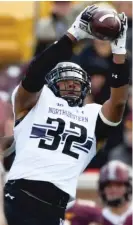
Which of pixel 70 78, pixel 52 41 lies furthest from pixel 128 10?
pixel 70 78

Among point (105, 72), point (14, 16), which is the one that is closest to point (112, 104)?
point (105, 72)

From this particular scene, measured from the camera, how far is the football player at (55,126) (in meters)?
7.14

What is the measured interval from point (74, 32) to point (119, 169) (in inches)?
127

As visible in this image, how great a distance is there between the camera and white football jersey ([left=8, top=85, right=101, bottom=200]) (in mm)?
7250

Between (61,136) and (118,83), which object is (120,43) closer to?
(118,83)

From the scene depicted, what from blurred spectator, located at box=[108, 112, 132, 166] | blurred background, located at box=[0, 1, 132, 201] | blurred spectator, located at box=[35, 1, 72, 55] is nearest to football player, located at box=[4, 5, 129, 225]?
blurred background, located at box=[0, 1, 132, 201]

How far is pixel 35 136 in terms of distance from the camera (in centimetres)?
734

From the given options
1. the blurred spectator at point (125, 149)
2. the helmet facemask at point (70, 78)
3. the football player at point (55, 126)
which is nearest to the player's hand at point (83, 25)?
the football player at point (55, 126)

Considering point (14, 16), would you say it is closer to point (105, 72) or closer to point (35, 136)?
point (105, 72)

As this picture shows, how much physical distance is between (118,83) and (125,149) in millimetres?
3198

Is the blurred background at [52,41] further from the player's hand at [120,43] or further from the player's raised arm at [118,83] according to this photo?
the player's hand at [120,43]

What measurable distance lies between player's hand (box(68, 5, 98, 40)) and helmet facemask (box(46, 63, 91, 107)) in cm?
41

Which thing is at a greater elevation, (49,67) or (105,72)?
(49,67)

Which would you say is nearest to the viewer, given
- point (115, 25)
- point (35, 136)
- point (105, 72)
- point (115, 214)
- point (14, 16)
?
point (115, 25)
